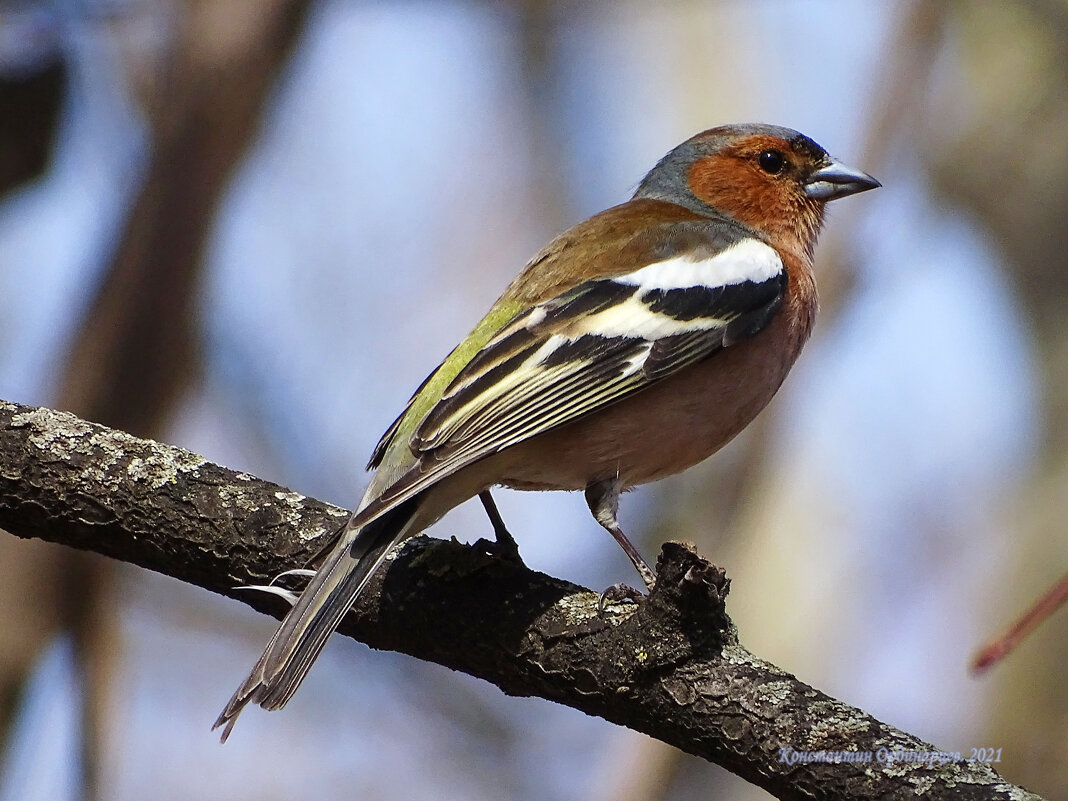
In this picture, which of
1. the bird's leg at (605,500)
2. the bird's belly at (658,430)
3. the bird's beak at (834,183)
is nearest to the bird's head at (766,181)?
the bird's beak at (834,183)

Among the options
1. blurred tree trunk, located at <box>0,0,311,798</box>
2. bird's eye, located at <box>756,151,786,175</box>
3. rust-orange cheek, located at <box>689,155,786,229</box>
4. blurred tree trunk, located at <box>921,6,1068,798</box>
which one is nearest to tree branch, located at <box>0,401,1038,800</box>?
blurred tree trunk, located at <box>0,0,311,798</box>

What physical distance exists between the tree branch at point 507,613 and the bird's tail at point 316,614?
291 millimetres

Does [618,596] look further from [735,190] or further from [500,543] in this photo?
[735,190]

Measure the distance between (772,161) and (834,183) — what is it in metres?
0.35

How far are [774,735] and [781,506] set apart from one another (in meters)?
7.70

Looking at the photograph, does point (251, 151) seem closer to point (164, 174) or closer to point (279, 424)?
point (164, 174)

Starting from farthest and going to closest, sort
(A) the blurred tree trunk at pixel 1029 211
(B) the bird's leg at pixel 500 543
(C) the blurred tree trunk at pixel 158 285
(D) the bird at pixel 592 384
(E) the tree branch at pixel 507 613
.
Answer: (A) the blurred tree trunk at pixel 1029 211 < (C) the blurred tree trunk at pixel 158 285 < (B) the bird's leg at pixel 500 543 < (D) the bird at pixel 592 384 < (E) the tree branch at pixel 507 613

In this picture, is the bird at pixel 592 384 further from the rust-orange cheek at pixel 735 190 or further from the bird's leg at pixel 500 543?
the rust-orange cheek at pixel 735 190

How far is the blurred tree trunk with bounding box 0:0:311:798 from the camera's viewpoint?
590 cm

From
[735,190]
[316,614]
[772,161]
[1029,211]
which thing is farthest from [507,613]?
[1029,211]

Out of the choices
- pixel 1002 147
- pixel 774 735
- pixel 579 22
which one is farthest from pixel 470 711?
pixel 579 22

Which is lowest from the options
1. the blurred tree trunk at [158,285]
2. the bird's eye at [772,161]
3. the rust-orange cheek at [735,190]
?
the blurred tree trunk at [158,285]

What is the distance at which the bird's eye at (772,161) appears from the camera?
6125 mm

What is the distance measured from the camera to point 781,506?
35.9 feet
